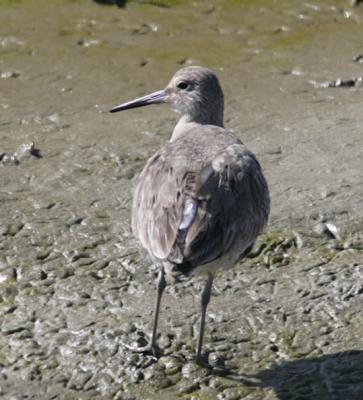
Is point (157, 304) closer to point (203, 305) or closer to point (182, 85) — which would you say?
point (203, 305)

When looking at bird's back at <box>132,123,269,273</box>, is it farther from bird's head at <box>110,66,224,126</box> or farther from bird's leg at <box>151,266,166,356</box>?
bird's head at <box>110,66,224,126</box>

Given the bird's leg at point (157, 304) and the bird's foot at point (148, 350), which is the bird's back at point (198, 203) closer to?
the bird's leg at point (157, 304)

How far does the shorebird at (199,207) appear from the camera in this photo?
4758 millimetres

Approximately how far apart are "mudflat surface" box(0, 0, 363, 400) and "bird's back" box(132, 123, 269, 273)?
50 cm

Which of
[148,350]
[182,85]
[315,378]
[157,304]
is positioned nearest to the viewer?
[315,378]

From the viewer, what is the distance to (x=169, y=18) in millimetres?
9391

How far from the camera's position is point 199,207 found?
191 inches

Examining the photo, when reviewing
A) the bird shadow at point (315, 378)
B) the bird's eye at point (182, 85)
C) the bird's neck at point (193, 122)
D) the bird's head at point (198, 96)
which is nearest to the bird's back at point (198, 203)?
the bird shadow at point (315, 378)

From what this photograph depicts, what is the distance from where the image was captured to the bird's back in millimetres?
4754

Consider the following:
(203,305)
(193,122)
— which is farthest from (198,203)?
(193,122)

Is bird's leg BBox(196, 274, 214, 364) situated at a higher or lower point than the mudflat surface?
higher

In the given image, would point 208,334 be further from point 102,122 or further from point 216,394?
point 102,122

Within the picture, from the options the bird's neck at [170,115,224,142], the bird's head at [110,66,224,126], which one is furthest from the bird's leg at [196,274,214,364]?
the bird's head at [110,66,224,126]

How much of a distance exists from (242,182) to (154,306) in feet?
2.65
